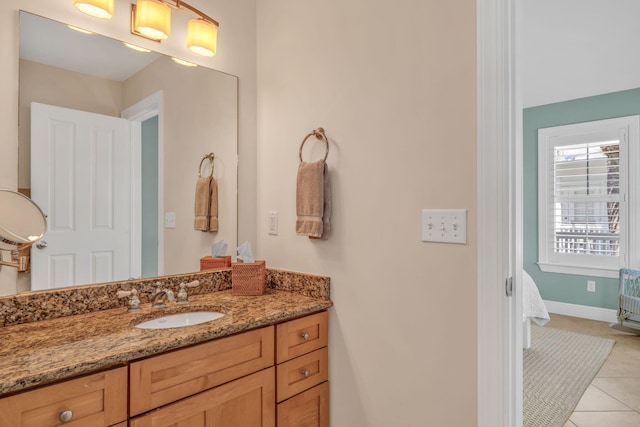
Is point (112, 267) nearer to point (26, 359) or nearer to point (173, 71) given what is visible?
point (26, 359)

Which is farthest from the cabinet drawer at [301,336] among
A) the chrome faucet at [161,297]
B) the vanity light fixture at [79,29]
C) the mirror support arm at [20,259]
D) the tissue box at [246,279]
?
the vanity light fixture at [79,29]

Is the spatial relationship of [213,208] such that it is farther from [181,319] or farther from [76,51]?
[76,51]

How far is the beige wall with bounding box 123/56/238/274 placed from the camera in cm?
167

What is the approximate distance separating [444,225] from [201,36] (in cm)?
135

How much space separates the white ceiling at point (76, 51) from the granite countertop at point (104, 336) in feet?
3.11

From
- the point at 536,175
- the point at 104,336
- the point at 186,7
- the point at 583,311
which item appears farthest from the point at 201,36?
the point at 583,311

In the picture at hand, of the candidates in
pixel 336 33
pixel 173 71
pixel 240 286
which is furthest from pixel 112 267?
pixel 336 33

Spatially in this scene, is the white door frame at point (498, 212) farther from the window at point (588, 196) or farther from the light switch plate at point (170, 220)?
the window at point (588, 196)

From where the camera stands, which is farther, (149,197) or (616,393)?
(616,393)

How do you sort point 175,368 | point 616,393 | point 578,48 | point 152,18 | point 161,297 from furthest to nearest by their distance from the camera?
point 578,48, point 616,393, point 161,297, point 152,18, point 175,368

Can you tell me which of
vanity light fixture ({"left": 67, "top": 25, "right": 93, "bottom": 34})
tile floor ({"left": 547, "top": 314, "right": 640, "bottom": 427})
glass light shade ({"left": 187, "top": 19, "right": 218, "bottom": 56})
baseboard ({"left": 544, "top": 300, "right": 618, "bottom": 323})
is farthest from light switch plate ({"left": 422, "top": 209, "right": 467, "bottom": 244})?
baseboard ({"left": 544, "top": 300, "right": 618, "bottom": 323})

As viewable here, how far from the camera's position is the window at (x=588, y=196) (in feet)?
12.4

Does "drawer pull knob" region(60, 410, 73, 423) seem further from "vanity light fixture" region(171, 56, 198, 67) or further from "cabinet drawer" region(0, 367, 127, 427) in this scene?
"vanity light fixture" region(171, 56, 198, 67)

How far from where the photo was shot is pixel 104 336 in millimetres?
1111
